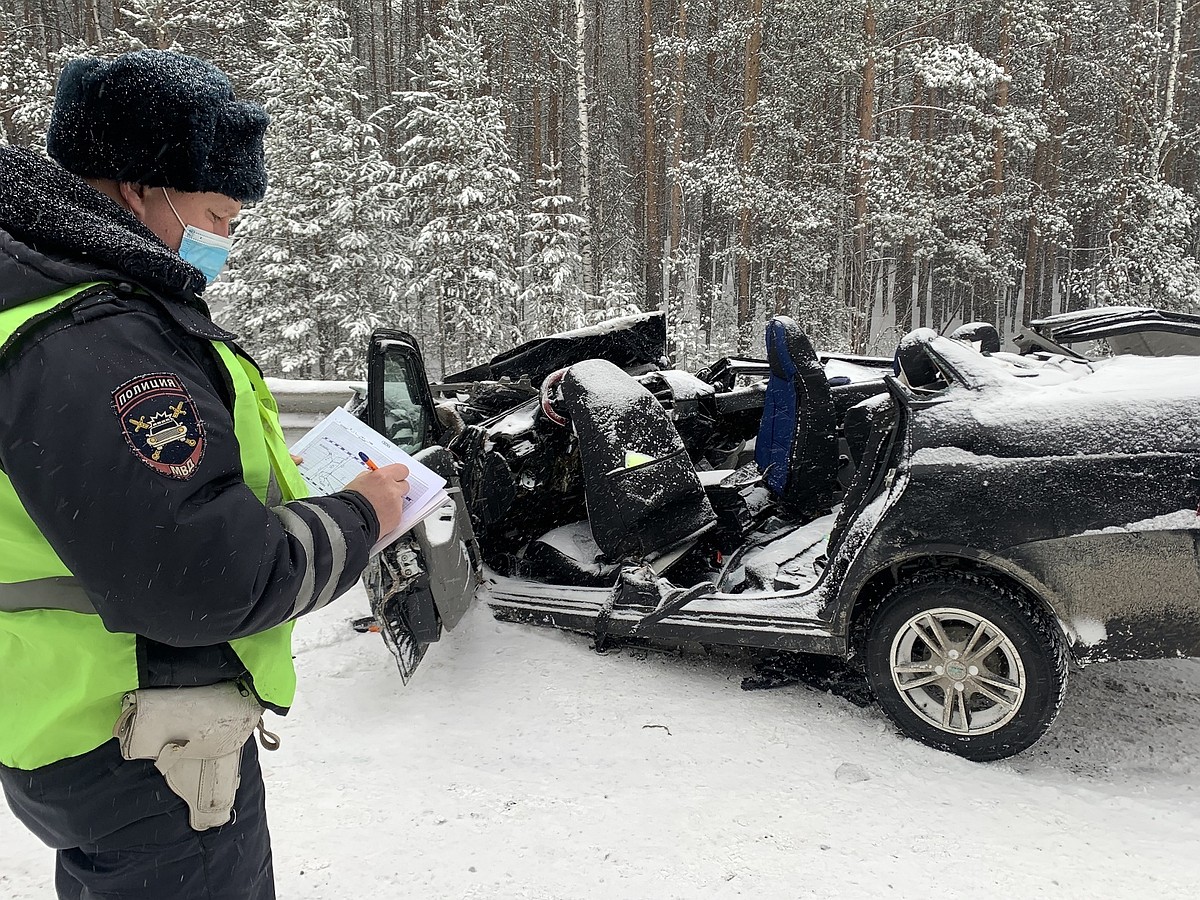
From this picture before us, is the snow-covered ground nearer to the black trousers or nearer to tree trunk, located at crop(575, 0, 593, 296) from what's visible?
the black trousers

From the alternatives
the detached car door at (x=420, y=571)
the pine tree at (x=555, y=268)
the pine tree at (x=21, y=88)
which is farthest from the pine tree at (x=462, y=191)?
the detached car door at (x=420, y=571)

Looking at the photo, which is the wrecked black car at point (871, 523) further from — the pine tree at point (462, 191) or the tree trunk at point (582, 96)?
the tree trunk at point (582, 96)

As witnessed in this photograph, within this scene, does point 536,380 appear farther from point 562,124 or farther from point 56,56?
point 562,124

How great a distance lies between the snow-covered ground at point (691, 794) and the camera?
2432 mm

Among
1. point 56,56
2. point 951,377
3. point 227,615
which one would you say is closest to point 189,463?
point 227,615

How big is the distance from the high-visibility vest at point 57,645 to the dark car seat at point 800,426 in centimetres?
361

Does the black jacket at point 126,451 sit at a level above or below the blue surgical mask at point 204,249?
Answer: below

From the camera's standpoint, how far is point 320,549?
1312 millimetres

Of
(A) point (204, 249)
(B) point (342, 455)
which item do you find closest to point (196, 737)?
(B) point (342, 455)

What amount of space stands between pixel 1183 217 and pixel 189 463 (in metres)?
23.1

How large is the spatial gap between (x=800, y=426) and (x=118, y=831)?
3888 mm

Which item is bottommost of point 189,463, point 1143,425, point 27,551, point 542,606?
point 542,606

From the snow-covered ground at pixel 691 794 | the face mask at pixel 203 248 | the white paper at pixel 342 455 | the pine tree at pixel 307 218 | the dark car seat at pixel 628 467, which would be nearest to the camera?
the face mask at pixel 203 248

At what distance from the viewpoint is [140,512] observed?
1.08 metres
